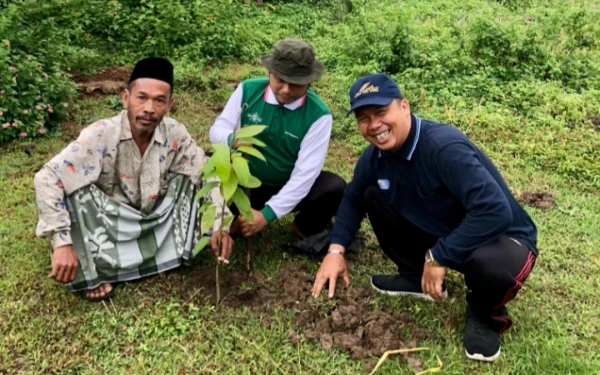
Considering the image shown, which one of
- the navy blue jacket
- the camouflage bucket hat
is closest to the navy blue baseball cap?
the navy blue jacket

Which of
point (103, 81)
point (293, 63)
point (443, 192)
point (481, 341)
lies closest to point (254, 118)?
point (293, 63)

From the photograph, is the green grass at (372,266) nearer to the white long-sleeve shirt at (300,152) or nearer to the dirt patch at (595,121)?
the dirt patch at (595,121)

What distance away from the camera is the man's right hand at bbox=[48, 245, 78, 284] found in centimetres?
272

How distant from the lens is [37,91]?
16.2 ft

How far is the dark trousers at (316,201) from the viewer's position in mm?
3557

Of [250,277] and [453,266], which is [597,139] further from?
[250,277]

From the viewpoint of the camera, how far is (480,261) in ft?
8.22

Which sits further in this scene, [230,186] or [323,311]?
[323,311]

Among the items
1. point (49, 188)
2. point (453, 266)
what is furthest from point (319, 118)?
point (49, 188)

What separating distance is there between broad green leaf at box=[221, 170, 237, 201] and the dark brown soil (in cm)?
74

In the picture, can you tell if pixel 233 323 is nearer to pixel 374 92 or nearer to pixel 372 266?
pixel 372 266

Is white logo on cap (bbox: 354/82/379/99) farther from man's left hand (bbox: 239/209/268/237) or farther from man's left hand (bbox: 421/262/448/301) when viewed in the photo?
man's left hand (bbox: 239/209/268/237)

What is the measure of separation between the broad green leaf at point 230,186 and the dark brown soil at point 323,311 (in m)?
0.74

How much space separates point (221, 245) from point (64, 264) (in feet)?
2.71
